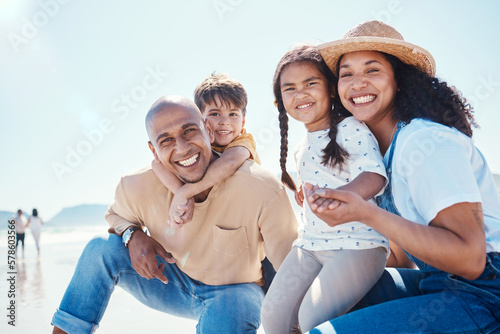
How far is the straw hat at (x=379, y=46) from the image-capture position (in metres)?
2.27

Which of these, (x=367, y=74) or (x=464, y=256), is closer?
(x=464, y=256)

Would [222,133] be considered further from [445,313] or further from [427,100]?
[445,313]

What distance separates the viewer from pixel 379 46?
91.0 inches

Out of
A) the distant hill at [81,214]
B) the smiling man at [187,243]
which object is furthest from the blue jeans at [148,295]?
the distant hill at [81,214]

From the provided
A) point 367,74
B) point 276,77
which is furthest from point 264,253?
point 367,74

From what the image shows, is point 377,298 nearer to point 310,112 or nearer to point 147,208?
point 310,112

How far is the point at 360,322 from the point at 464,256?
529 mm

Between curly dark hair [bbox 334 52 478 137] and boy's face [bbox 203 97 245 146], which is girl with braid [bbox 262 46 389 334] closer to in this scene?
curly dark hair [bbox 334 52 478 137]

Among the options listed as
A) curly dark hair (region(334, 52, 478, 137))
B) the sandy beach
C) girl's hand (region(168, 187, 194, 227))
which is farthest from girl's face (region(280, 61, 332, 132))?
the sandy beach

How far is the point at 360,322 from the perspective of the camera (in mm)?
1723

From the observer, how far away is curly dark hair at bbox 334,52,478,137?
6.59ft

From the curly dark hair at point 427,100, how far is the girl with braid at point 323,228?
27 centimetres

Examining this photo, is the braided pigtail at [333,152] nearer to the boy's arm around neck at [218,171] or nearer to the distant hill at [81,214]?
the boy's arm around neck at [218,171]

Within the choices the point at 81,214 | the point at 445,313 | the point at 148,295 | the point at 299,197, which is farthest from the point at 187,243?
the point at 81,214
